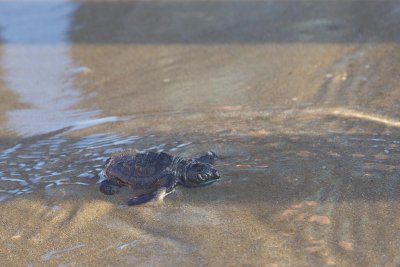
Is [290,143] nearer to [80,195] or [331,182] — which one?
[331,182]

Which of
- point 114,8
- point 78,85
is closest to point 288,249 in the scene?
point 78,85

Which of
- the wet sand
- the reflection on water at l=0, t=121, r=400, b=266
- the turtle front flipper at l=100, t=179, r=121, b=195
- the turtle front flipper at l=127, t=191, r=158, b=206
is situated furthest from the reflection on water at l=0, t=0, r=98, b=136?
the turtle front flipper at l=127, t=191, r=158, b=206

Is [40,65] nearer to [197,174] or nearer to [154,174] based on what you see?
[154,174]

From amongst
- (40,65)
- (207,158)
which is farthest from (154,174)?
(40,65)

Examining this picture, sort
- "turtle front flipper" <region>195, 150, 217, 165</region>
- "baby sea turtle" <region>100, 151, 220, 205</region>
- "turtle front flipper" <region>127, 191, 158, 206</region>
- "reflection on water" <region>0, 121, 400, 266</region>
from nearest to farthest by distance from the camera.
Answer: "reflection on water" <region>0, 121, 400, 266</region>, "turtle front flipper" <region>127, 191, 158, 206</region>, "baby sea turtle" <region>100, 151, 220, 205</region>, "turtle front flipper" <region>195, 150, 217, 165</region>

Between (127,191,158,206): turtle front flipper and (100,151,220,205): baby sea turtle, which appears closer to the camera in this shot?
(127,191,158,206): turtle front flipper

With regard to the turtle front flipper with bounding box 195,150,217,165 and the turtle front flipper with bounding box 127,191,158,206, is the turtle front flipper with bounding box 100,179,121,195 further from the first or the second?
the turtle front flipper with bounding box 195,150,217,165

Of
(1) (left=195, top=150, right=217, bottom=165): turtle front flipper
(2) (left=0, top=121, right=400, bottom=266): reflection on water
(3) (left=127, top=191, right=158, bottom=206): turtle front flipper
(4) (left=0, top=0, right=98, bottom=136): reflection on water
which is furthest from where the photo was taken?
(4) (left=0, top=0, right=98, bottom=136): reflection on water
